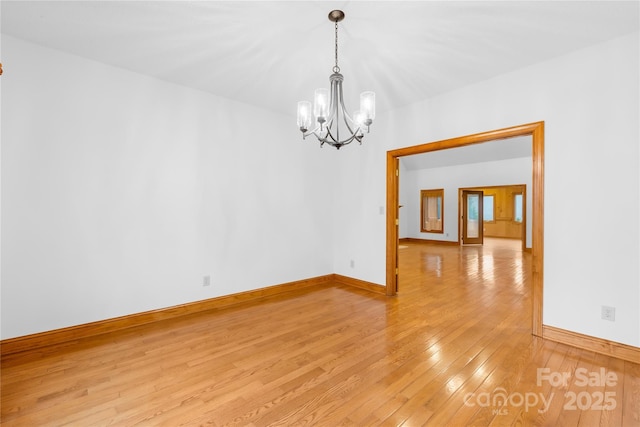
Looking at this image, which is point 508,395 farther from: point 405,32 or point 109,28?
point 109,28

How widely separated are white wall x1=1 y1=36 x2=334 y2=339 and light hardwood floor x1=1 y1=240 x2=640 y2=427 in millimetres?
446

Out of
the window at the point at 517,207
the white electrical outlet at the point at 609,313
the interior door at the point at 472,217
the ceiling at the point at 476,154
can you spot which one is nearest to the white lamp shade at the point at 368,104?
the white electrical outlet at the point at 609,313

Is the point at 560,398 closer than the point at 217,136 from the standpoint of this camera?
Yes

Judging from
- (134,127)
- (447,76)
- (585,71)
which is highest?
(447,76)

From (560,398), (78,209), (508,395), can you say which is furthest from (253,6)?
(560,398)

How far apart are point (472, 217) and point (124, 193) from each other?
10.5m

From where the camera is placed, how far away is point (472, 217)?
10102 mm

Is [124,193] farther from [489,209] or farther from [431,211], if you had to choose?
[489,209]

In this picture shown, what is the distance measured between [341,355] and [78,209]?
2.81 meters

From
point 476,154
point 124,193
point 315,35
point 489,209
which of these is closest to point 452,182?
point 476,154

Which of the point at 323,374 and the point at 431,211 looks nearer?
the point at 323,374

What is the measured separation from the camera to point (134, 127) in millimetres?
2967

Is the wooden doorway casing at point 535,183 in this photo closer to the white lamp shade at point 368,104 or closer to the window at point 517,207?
the white lamp shade at point 368,104

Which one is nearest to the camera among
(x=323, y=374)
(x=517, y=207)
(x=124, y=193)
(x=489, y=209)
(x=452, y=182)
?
(x=323, y=374)
